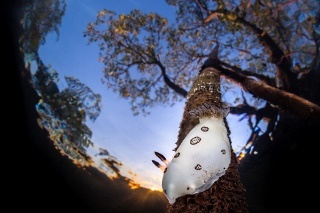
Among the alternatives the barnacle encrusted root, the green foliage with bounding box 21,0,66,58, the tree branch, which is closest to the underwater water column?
the barnacle encrusted root

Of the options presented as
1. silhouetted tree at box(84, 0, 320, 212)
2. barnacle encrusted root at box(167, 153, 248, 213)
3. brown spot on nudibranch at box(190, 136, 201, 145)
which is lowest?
barnacle encrusted root at box(167, 153, 248, 213)

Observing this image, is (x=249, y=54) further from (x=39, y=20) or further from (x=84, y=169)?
(x=84, y=169)

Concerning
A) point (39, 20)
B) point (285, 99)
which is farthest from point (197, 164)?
point (39, 20)

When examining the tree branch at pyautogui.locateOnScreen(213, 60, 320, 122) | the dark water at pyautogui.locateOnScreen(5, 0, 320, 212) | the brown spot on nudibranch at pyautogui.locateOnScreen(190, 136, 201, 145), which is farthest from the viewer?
the dark water at pyautogui.locateOnScreen(5, 0, 320, 212)

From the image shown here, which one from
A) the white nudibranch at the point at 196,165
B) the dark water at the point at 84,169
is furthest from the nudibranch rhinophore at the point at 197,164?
the dark water at the point at 84,169

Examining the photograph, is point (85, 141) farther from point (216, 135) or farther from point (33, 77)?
point (216, 135)

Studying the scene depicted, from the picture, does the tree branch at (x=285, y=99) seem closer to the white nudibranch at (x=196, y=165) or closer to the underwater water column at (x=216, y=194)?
the underwater water column at (x=216, y=194)

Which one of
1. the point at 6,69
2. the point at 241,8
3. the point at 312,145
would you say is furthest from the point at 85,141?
the point at 312,145

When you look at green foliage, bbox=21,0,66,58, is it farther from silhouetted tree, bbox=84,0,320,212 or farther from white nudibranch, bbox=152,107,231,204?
white nudibranch, bbox=152,107,231,204
